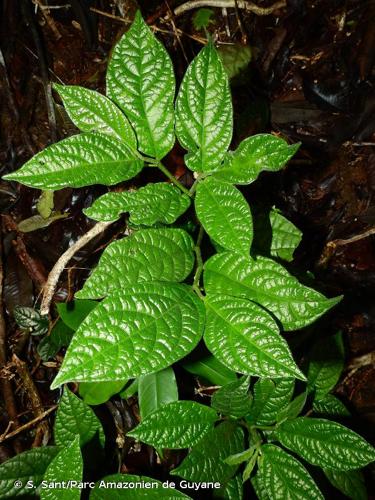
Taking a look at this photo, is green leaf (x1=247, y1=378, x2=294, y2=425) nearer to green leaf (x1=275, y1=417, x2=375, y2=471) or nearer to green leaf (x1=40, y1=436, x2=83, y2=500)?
green leaf (x1=275, y1=417, x2=375, y2=471)

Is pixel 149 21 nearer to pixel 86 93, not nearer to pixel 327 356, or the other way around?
pixel 86 93

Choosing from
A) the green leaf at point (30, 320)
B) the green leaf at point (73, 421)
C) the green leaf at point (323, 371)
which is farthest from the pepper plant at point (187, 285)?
the green leaf at point (30, 320)

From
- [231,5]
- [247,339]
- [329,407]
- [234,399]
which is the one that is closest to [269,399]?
[234,399]

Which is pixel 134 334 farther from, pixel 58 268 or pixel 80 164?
pixel 58 268

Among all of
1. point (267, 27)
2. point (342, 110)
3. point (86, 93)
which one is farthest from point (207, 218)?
point (267, 27)

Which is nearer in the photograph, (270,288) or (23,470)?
(270,288)

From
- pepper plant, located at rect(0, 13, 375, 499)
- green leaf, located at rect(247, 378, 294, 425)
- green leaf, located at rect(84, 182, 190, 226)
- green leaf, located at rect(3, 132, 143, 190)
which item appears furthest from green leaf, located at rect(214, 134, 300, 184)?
green leaf, located at rect(247, 378, 294, 425)

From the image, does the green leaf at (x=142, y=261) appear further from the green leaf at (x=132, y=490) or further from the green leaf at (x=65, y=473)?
the green leaf at (x=132, y=490)
